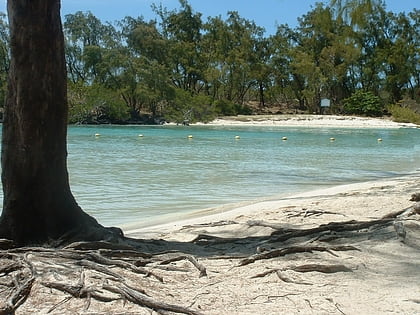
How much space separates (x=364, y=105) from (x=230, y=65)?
1578 centimetres

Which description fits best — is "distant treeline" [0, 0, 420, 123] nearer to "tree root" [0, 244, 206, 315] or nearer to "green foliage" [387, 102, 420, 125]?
"green foliage" [387, 102, 420, 125]

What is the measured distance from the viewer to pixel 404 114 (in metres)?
52.4

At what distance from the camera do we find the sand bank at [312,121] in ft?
167

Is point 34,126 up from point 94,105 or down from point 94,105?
down

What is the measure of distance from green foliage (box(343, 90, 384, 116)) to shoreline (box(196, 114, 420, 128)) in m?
2.29

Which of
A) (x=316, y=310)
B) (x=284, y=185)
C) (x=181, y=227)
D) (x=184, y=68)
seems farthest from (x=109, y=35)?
(x=316, y=310)

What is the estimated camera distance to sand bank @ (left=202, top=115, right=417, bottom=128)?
51.0m

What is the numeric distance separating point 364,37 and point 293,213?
58.3 meters

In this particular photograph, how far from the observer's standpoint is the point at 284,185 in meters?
12.5

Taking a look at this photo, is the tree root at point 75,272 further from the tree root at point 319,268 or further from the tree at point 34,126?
the tree root at point 319,268

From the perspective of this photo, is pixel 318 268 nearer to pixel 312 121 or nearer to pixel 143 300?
pixel 143 300

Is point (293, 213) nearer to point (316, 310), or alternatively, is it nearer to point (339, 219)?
point (339, 219)

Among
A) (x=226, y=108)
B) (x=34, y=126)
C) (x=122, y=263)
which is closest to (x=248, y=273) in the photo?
(x=122, y=263)

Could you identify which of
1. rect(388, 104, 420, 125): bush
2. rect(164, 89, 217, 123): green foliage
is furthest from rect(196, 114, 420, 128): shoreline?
rect(164, 89, 217, 123): green foliage
